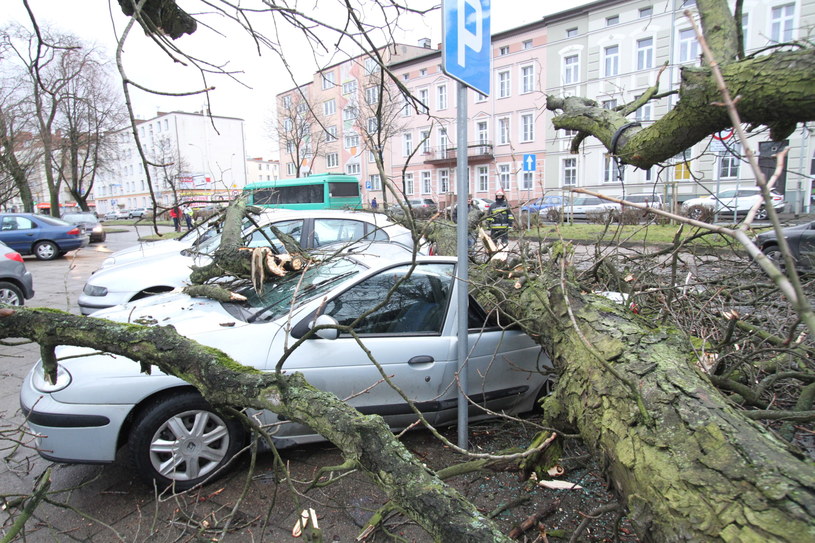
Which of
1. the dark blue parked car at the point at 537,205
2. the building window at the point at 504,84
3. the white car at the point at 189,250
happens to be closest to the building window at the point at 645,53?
the building window at the point at 504,84

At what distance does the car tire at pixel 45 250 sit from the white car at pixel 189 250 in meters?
10.2

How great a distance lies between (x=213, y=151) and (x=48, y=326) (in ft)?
206

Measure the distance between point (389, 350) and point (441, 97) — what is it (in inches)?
1585

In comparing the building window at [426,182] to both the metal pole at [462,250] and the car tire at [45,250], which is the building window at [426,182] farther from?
the metal pole at [462,250]

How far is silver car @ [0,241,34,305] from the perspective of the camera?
725 centimetres

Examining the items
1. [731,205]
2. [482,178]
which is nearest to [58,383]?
[731,205]

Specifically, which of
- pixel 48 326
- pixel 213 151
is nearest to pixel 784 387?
pixel 48 326

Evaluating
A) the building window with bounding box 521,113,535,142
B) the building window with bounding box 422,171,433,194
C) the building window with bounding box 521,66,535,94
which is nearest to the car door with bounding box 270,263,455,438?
the building window with bounding box 521,66,535,94

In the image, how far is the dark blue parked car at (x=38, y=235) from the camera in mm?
14383

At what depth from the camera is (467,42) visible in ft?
9.23

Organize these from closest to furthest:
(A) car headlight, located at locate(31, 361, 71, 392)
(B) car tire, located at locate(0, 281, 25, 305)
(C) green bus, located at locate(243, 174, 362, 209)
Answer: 1. (A) car headlight, located at locate(31, 361, 71, 392)
2. (B) car tire, located at locate(0, 281, 25, 305)
3. (C) green bus, located at locate(243, 174, 362, 209)

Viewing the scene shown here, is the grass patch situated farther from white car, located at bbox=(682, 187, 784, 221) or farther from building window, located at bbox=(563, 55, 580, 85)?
building window, located at bbox=(563, 55, 580, 85)

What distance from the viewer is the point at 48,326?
1.94 meters

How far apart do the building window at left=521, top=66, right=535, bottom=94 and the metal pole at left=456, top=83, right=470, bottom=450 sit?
3500cm
